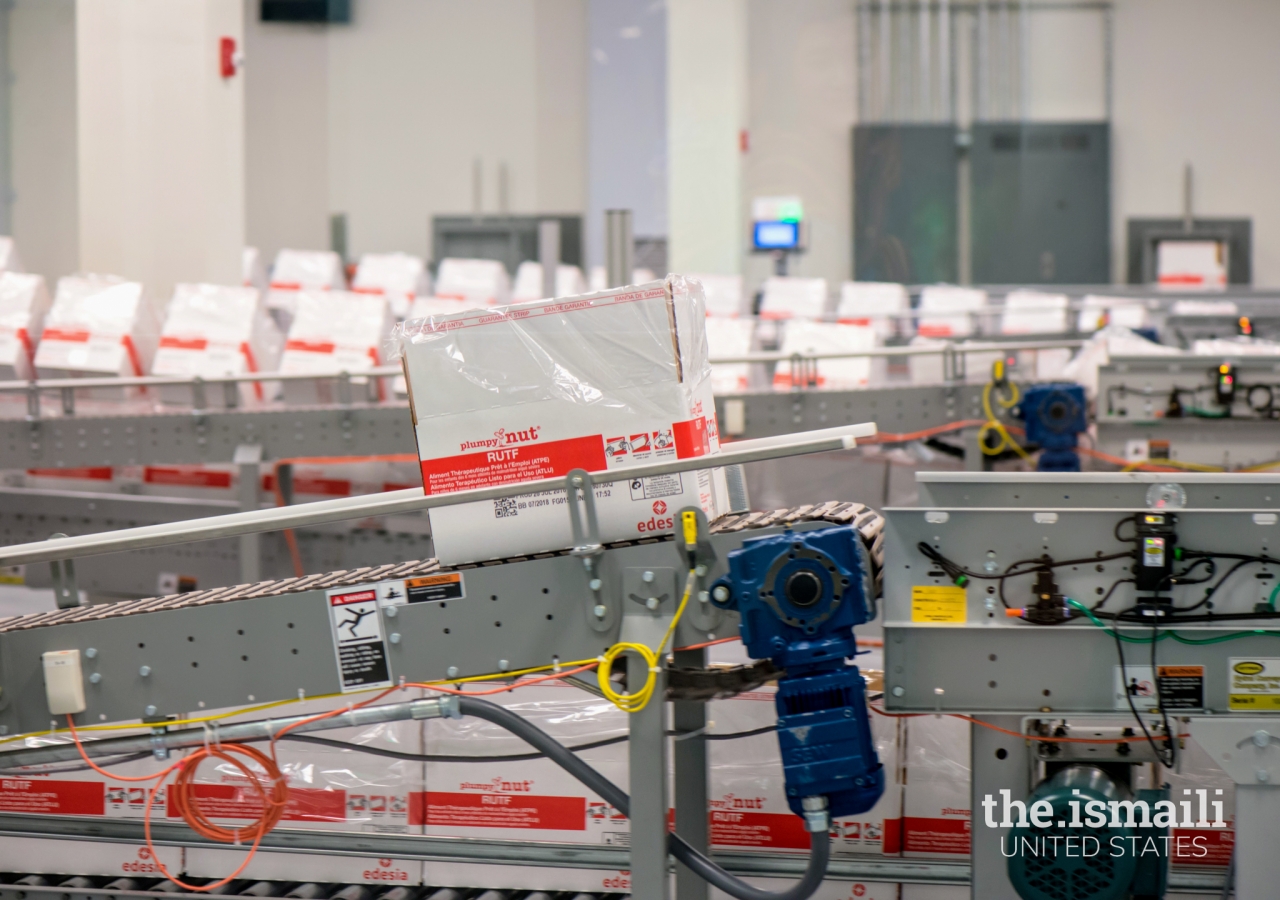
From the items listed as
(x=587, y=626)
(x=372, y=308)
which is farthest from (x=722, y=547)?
(x=372, y=308)

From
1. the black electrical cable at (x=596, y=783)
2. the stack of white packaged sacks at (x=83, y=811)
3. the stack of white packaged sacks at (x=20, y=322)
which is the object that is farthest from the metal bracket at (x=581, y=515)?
the stack of white packaged sacks at (x=20, y=322)

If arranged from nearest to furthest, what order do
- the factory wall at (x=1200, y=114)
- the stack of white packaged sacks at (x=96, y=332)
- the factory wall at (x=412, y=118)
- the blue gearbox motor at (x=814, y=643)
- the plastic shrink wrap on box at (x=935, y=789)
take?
the blue gearbox motor at (x=814, y=643) → the plastic shrink wrap on box at (x=935, y=789) → the stack of white packaged sacks at (x=96, y=332) → the factory wall at (x=412, y=118) → the factory wall at (x=1200, y=114)

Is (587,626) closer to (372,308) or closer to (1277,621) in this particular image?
(1277,621)

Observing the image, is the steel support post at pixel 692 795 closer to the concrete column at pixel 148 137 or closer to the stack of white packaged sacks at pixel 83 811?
the stack of white packaged sacks at pixel 83 811

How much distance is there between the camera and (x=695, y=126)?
959 centimetres

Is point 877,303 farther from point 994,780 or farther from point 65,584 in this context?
point 65,584

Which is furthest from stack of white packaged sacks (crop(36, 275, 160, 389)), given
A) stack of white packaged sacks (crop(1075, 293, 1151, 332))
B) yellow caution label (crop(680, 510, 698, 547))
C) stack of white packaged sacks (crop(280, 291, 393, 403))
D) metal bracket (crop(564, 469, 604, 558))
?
stack of white packaged sacks (crop(1075, 293, 1151, 332))

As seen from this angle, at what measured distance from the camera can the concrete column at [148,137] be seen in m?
6.04

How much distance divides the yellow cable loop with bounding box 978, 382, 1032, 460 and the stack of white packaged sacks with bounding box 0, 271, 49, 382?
3667 millimetres

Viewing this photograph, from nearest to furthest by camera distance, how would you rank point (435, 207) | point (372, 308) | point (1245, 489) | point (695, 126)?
point (1245, 489) < point (372, 308) < point (695, 126) < point (435, 207)

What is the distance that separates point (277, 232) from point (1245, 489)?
10.7 m

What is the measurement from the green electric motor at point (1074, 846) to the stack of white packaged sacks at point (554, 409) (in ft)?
2.46

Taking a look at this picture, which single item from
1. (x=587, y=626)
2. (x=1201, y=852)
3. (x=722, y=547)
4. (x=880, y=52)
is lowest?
(x=1201, y=852)

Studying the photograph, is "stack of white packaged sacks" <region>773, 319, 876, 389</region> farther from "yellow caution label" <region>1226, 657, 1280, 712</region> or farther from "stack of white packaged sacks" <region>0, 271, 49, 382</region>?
"stack of white packaged sacks" <region>0, 271, 49, 382</region>
